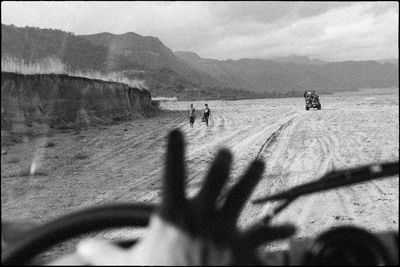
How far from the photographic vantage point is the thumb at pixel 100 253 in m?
0.75

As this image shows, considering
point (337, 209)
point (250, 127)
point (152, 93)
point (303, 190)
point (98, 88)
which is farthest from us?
point (152, 93)

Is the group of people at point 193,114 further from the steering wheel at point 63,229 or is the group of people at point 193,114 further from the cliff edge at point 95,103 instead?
the steering wheel at point 63,229

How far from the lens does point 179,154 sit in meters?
0.74

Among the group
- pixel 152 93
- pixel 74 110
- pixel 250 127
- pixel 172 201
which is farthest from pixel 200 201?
pixel 152 93

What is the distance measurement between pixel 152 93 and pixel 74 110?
997 cm

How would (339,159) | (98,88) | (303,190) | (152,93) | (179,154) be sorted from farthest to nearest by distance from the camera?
(152,93) < (98,88) < (339,159) < (303,190) < (179,154)

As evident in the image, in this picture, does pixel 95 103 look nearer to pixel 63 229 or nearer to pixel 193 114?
pixel 193 114

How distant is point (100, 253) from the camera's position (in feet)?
2.48

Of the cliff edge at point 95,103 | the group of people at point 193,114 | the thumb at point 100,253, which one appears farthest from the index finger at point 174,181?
the group of people at point 193,114

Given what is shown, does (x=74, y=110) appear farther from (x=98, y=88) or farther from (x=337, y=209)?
(x=337, y=209)

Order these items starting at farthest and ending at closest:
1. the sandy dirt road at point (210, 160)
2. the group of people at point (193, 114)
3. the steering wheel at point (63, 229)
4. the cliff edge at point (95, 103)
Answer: the group of people at point (193, 114)
the cliff edge at point (95, 103)
the sandy dirt road at point (210, 160)
the steering wheel at point (63, 229)

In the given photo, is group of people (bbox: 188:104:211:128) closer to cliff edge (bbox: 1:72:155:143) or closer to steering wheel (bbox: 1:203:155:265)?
cliff edge (bbox: 1:72:155:143)

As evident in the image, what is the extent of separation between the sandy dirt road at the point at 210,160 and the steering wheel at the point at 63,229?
134 millimetres

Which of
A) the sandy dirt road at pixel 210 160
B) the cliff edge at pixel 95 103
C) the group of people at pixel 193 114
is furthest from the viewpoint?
the group of people at pixel 193 114
